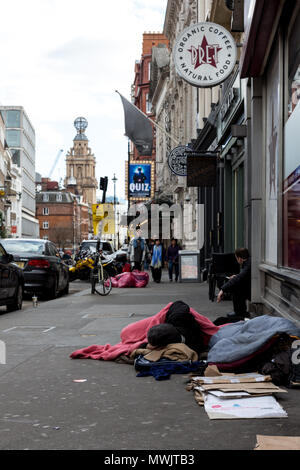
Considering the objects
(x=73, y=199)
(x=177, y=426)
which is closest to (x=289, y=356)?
(x=177, y=426)

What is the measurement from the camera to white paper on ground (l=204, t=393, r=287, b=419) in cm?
480

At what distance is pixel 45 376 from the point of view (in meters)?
6.61

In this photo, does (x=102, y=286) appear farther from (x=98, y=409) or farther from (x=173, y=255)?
(x=98, y=409)

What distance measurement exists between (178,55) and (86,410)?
1240 cm

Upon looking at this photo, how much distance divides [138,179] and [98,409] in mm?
46976

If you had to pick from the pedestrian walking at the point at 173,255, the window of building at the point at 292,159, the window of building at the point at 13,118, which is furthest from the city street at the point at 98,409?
the window of building at the point at 13,118

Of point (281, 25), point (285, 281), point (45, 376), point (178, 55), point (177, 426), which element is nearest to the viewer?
point (177, 426)

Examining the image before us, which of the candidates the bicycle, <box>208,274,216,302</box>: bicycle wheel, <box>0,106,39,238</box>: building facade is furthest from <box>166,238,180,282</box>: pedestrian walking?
<box>0,106,39,238</box>: building facade

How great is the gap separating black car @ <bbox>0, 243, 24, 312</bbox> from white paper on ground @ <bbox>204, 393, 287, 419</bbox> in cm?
860

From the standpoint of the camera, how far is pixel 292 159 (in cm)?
811

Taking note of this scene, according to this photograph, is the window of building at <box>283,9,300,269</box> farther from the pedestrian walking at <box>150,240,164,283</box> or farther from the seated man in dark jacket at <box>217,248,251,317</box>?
the pedestrian walking at <box>150,240,164,283</box>

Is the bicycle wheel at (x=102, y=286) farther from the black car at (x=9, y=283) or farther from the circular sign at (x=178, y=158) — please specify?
the circular sign at (x=178, y=158)

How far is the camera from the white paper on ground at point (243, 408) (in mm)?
4797
